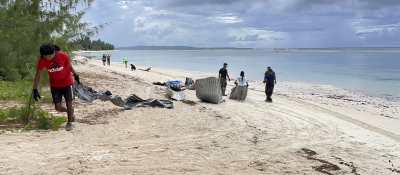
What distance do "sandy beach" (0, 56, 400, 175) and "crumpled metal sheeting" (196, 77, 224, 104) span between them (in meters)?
1.68

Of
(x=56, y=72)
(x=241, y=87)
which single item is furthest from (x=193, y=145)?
(x=241, y=87)

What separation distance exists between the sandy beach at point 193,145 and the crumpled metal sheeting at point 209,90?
168 centimetres

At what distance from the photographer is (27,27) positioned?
20.5ft

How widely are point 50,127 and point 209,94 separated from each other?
19.0 feet

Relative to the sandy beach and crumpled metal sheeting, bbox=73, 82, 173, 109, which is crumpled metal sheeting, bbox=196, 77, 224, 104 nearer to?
the sandy beach

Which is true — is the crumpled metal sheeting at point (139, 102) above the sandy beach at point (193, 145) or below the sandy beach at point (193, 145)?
above

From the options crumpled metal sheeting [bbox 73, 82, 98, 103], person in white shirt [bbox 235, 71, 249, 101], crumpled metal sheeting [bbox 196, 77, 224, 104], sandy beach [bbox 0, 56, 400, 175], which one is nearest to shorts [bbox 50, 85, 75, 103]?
sandy beach [bbox 0, 56, 400, 175]

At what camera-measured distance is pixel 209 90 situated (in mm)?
11023

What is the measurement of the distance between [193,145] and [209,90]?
17.6ft

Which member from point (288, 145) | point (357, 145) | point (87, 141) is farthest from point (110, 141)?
point (357, 145)

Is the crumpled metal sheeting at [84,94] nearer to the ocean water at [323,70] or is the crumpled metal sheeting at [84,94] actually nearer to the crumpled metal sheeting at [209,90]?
the crumpled metal sheeting at [209,90]

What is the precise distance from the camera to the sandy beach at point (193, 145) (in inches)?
179

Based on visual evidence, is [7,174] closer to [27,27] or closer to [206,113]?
[27,27]

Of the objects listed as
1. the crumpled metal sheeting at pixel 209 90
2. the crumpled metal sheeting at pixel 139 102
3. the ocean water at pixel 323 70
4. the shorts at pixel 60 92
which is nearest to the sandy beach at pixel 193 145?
the crumpled metal sheeting at pixel 139 102
